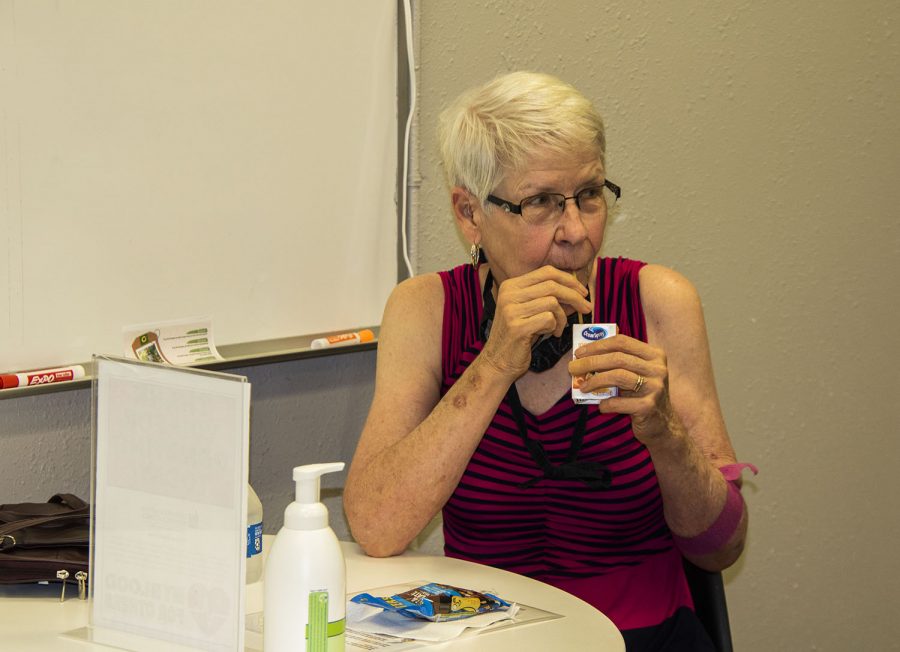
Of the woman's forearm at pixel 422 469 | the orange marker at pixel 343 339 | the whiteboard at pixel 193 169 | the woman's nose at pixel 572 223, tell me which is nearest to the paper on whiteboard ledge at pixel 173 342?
the whiteboard at pixel 193 169

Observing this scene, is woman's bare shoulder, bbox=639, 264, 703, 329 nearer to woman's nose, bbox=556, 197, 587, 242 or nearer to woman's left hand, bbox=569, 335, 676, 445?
woman's nose, bbox=556, 197, 587, 242

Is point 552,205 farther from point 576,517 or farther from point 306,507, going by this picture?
point 306,507

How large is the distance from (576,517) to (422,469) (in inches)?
11.6

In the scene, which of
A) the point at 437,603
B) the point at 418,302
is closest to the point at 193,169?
the point at 418,302

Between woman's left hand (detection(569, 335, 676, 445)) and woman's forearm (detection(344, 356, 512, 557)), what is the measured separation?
0.65 feet

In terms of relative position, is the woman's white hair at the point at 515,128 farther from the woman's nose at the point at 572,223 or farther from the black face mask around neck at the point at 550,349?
the black face mask around neck at the point at 550,349

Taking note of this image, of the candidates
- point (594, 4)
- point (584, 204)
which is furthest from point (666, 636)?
point (594, 4)

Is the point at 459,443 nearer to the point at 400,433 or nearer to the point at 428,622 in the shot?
the point at 400,433

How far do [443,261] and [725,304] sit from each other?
0.71 m

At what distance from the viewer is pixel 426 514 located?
1.76 metres

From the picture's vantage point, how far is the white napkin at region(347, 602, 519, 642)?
133cm

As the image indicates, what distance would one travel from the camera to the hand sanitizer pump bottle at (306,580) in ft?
3.55

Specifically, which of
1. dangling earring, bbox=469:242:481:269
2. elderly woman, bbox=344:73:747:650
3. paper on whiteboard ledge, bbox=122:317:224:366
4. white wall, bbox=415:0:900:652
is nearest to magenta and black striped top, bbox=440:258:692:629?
elderly woman, bbox=344:73:747:650

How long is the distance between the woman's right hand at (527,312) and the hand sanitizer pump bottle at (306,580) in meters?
0.70
